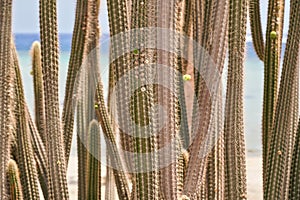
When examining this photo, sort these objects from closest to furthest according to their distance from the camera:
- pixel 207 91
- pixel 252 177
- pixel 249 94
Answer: pixel 207 91 → pixel 252 177 → pixel 249 94

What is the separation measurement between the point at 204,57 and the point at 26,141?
0.82 m

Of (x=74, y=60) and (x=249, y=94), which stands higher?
(x=74, y=60)

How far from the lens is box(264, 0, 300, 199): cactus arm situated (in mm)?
1854

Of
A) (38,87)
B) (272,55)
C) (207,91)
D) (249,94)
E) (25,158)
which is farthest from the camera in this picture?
(249,94)

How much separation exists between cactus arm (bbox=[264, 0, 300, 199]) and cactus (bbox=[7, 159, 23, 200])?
91cm

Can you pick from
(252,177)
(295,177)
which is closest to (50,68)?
(295,177)

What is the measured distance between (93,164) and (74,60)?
0.44 meters

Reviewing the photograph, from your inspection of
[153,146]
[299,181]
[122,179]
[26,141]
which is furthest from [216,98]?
[26,141]

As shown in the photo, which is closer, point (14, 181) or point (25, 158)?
point (14, 181)

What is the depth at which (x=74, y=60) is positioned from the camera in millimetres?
2199

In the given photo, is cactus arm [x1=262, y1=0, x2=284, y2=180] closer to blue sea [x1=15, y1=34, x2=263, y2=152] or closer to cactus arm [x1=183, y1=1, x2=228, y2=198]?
blue sea [x1=15, y1=34, x2=263, y2=152]

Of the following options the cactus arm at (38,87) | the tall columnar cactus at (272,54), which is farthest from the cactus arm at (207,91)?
the cactus arm at (38,87)

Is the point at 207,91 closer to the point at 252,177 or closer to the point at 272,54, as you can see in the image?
the point at 272,54

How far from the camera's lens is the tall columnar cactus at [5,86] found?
72.4 inches
